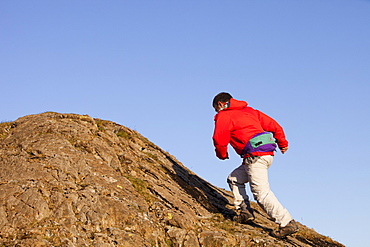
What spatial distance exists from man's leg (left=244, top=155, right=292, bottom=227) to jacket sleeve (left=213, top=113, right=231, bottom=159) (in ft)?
2.02

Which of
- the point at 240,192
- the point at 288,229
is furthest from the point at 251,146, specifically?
the point at 288,229

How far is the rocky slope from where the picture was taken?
8.70 m

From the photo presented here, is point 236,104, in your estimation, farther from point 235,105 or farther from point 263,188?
point 263,188

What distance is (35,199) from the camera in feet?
29.9

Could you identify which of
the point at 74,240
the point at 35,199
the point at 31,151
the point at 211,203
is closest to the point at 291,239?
the point at 211,203

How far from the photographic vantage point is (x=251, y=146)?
10.5m

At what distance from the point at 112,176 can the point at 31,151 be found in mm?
2086

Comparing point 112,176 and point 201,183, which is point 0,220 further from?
point 201,183

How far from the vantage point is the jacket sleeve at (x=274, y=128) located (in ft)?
36.6

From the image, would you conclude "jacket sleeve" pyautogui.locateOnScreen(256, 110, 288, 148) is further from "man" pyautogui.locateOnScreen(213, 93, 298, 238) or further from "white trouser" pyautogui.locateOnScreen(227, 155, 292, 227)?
"white trouser" pyautogui.locateOnScreen(227, 155, 292, 227)

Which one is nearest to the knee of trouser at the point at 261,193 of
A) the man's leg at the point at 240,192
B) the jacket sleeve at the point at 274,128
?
the man's leg at the point at 240,192

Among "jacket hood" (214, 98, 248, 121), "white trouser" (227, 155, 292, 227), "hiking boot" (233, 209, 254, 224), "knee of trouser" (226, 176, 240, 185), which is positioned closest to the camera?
"white trouser" (227, 155, 292, 227)

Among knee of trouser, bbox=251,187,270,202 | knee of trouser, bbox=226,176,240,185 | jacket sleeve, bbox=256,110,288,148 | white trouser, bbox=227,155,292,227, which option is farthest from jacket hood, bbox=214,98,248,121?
knee of trouser, bbox=251,187,270,202

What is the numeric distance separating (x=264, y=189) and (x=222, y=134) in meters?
1.57
